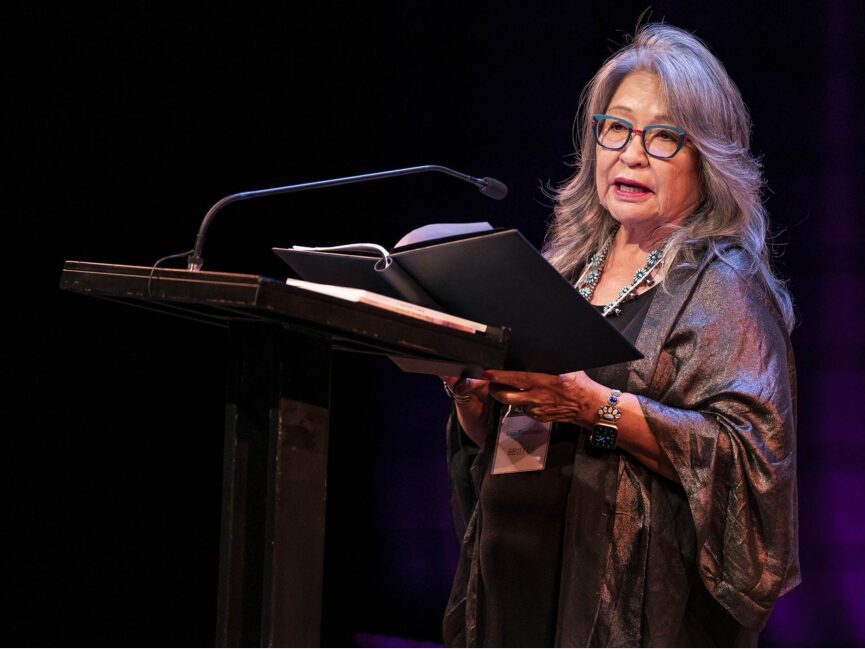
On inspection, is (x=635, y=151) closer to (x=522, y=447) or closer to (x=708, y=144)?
(x=708, y=144)

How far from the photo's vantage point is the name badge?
168 cm

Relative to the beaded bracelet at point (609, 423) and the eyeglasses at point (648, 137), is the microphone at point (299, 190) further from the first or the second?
the beaded bracelet at point (609, 423)

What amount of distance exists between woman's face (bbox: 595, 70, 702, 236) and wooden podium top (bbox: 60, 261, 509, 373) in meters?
0.74

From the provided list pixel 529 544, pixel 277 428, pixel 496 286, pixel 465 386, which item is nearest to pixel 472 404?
pixel 465 386

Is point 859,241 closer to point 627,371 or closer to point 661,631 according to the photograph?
point 627,371

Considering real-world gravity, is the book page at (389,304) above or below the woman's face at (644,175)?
below

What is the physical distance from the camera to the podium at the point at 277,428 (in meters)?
1.06

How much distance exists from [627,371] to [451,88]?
1.94 m

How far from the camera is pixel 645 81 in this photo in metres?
1.83

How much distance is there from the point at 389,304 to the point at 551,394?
1.57ft

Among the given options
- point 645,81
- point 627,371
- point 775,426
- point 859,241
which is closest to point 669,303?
point 627,371

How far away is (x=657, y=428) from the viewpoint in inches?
60.5

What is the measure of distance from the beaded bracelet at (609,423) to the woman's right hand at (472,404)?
24cm

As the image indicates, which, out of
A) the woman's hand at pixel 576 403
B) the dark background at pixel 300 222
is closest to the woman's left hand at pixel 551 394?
the woman's hand at pixel 576 403
